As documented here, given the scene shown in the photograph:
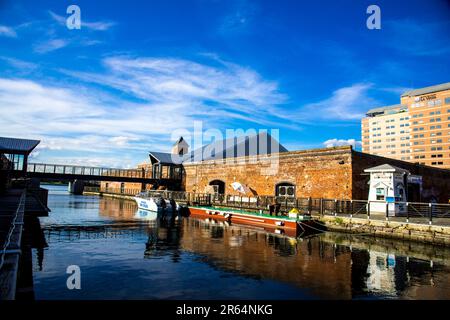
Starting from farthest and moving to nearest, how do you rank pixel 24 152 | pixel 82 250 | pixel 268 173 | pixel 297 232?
pixel 268 173
pixel 24 152
pixel 297 232
pixel 82 250

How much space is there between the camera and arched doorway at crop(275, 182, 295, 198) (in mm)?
27750

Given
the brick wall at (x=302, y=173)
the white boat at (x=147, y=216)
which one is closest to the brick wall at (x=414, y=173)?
the brick wall at (x=302, y=173)

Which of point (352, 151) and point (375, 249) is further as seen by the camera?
point (352, 151)

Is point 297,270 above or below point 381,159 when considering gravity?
below

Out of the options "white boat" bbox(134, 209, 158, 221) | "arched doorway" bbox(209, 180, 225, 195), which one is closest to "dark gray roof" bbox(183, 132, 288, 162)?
"arched doorway" bbox(209, 180, 225, 195)

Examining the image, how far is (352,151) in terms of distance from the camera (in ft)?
76.5

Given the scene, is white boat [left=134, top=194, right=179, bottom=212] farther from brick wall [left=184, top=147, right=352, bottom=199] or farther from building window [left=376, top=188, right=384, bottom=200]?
building window [left=376, top=188, right=384, bottom=200]

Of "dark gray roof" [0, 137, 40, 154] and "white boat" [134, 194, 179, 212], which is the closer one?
"dark gray roof" [0, 137, 40, 154]

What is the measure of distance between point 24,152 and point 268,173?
67.9 ft

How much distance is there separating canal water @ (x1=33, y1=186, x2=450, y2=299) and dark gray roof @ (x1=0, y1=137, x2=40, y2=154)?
10533mm

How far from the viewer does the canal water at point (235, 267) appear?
7.75 meters

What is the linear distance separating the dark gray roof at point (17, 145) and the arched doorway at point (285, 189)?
→ 2084 cm
